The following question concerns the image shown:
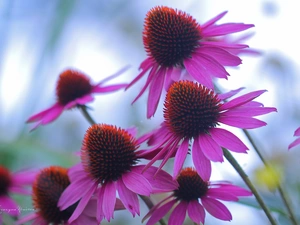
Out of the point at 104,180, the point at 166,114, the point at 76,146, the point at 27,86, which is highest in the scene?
the point at 166,114

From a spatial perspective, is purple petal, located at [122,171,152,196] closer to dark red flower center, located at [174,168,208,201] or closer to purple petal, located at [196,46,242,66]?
dark red flower center, located at [174,168,208,201]

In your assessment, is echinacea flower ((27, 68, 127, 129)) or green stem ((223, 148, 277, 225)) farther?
echinacea flower ((27, 68, 127, 129))

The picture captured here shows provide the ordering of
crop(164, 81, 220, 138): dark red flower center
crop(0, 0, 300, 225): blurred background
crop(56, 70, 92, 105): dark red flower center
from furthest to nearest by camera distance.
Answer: crop(0, 0, 300, 225): blurred background < crop(56, 70, 92, 105): dark red flower center < crop(164, 81, 220, 138): dark red flower center

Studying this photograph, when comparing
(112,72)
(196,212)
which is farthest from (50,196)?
(112,72)

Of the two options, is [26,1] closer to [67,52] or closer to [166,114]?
[67,52]

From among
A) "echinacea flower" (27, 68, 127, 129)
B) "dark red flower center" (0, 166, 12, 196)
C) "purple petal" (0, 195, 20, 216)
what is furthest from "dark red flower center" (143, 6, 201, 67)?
"dark red flower center" (0, 166, 12, 196)

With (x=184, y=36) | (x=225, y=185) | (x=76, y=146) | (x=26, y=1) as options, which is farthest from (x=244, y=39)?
(x=26, y=1)

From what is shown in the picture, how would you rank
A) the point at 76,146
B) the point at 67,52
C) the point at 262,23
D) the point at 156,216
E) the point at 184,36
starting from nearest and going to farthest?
the point at 156,216
the point at 184,36
the point at 262,23
the point at 76,146
the point at 67,52
